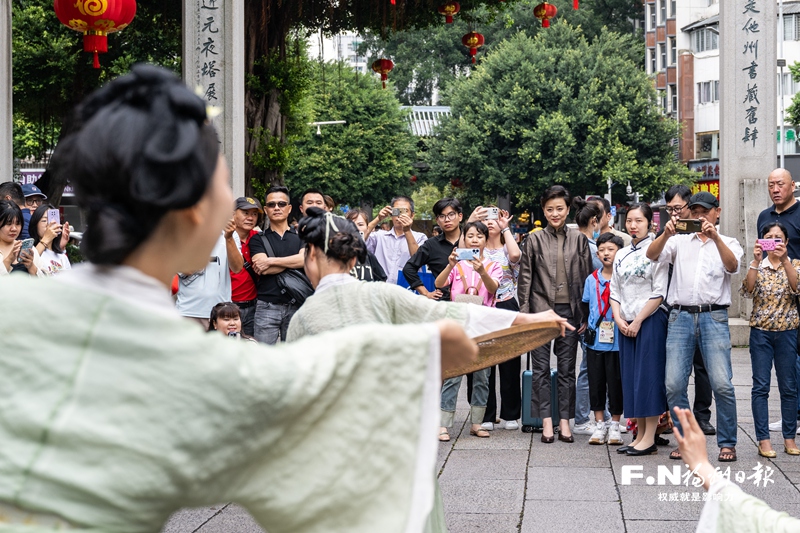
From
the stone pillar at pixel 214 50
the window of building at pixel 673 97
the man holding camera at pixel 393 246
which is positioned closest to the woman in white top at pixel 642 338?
the man holding camera at pixel 393 246

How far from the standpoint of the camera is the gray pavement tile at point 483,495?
18.4ft

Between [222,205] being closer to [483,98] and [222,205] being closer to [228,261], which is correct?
[228,261]

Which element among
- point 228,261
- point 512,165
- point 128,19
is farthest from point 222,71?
point 512,165

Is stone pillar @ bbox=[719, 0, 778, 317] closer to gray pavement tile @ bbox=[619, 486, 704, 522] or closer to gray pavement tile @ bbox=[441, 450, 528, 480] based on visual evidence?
gray pavement tile @ bbox=[441, 450, 528, 480]

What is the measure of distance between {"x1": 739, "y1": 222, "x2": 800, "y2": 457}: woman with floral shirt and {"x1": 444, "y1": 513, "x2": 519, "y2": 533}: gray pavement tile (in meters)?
2.26

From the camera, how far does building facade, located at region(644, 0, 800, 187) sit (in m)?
44.0

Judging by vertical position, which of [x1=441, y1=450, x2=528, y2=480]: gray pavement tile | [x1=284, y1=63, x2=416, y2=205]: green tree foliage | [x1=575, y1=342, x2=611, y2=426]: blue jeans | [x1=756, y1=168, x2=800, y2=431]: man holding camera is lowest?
[x1=441, y1=450, x2=528, y2=480]: gray pavement tile

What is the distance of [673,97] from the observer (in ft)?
165

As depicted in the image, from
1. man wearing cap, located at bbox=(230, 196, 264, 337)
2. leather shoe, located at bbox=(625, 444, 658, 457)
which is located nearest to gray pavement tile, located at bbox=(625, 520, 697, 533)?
leather shoe, located at bbox=(625, 444, 658, 457)

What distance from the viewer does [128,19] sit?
31.0 ft

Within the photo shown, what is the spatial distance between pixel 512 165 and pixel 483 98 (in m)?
2.82

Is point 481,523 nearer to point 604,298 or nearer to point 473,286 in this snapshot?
point 604,298

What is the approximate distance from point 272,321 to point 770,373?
3.59m

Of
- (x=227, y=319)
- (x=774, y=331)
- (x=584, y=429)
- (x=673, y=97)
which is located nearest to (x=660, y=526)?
(x=774, y=331)
